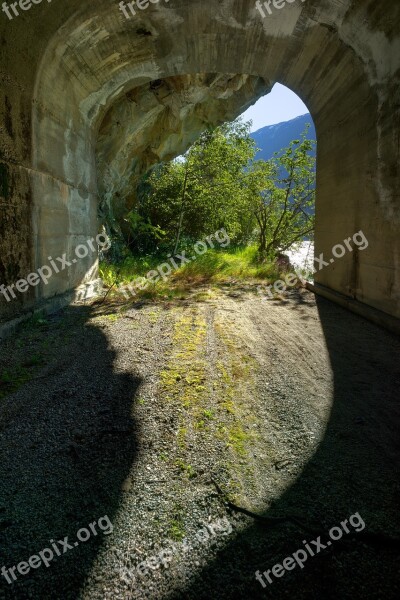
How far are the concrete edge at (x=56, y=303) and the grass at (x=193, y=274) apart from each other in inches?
15.8

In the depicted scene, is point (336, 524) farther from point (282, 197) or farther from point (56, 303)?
point (282, 197)

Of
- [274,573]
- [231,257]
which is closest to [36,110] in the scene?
[274,573]

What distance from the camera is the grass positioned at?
19.4 ft

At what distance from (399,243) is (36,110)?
4.74 m

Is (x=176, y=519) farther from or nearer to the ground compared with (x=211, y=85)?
nearer to the ground

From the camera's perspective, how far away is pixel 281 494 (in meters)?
1.43

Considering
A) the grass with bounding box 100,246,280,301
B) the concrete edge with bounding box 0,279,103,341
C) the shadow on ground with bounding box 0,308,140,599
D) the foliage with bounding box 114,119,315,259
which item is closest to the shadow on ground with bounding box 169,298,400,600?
the shadow on ground with bounding box 0,308,140,599

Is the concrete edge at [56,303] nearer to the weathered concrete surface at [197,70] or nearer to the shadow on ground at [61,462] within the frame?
the weathered concrete surface at [197,70]

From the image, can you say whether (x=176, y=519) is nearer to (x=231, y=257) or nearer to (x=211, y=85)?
(x=231, y=257)

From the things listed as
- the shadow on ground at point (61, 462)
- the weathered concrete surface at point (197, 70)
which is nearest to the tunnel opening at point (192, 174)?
the weathered concrete surface at point (197, 70)

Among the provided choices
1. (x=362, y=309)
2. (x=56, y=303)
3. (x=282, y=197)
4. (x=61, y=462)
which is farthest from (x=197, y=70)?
(x=282, y=197)

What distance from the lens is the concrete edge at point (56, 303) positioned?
3.50 metres

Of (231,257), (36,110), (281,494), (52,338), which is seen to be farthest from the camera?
(231,257)

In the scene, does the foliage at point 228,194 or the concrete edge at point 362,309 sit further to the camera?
the foliage at point 228,194
